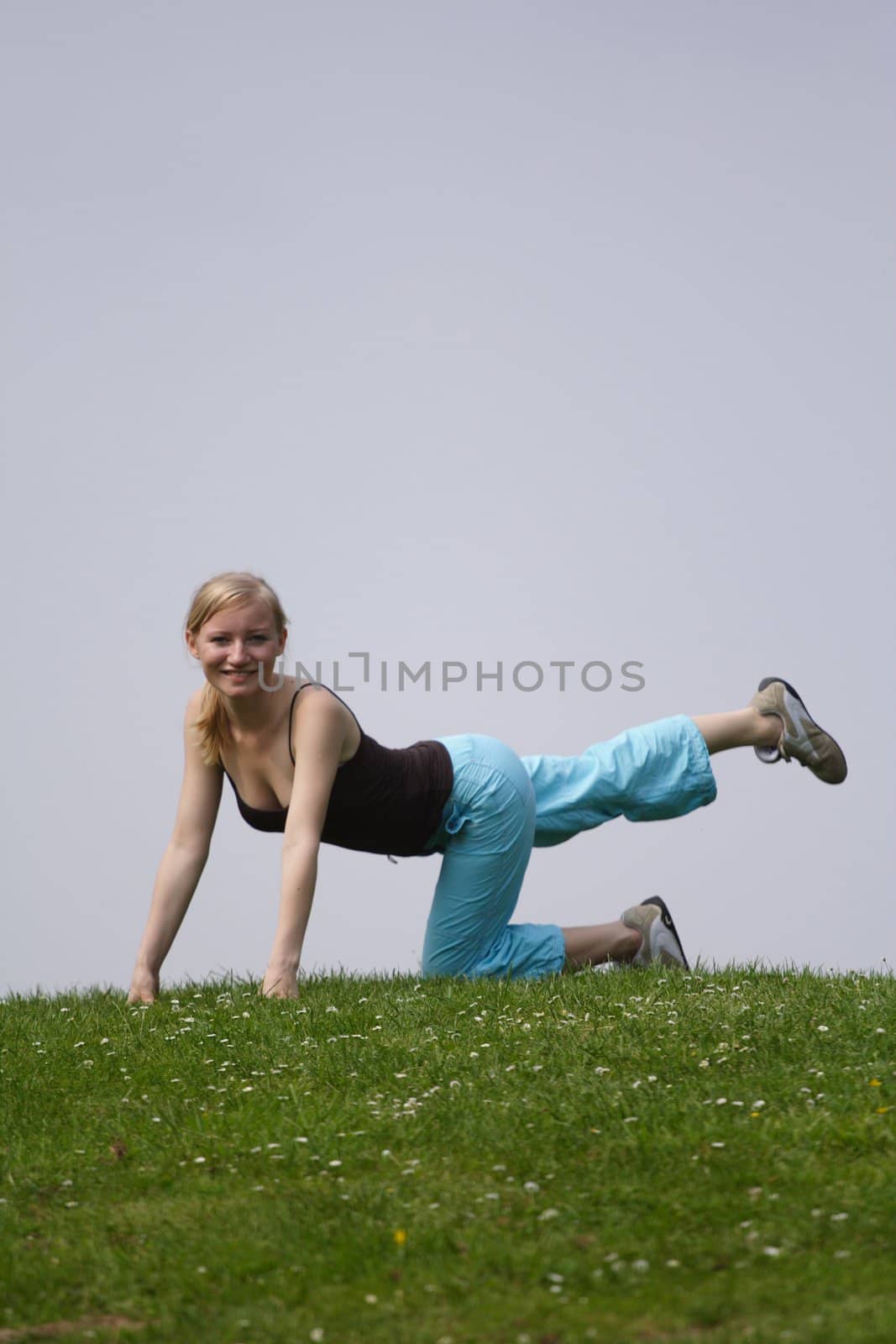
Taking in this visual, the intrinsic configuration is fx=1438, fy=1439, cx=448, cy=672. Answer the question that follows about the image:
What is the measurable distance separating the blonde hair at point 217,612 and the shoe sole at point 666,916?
2663mm

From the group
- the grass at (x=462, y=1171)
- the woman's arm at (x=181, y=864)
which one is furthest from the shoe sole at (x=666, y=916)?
the woman's arm at (x=181, y=864)

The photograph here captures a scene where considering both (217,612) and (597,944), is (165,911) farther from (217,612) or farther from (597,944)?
(597,944)

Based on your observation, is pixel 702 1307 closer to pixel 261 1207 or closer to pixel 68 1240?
pixel 261 1207

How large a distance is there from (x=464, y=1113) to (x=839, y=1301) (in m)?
1.77

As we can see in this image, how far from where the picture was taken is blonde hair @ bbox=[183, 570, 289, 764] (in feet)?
23.4

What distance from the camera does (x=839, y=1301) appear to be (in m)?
3.56

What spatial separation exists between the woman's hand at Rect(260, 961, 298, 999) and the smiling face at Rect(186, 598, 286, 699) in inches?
53.4

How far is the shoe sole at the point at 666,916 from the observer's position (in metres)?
8.30

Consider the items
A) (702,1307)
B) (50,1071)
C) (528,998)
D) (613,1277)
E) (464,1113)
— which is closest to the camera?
(702,1307)

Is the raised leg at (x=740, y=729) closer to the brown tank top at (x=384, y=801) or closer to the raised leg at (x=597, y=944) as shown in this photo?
the raised leg at (x=597, y=944)

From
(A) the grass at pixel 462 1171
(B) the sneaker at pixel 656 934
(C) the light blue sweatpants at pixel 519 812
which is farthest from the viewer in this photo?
(B) the sneaker at pixel 656 934

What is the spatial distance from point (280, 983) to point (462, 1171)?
2710 millimetres

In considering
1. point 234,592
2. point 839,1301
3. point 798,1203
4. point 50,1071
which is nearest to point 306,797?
point 234,592

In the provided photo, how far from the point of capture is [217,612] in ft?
23.3
